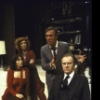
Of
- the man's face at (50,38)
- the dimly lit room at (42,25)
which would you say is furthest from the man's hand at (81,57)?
the man's face at (50,38)

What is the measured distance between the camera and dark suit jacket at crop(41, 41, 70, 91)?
2.45 metres

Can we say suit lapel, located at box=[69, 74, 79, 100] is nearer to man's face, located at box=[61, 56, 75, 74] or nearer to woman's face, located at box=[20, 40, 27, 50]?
man's face, located at box=[61, 56, 75, 74]

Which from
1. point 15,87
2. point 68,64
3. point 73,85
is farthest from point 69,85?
point 15,87

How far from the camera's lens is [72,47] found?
7.95ft

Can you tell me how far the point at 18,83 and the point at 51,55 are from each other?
1.57ft

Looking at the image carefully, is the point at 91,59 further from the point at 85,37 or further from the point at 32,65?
the point at 32,65

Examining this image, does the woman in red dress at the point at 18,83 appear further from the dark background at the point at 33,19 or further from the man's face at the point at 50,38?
the man's face at the point at 50,38

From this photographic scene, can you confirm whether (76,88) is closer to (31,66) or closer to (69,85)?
(69,85)

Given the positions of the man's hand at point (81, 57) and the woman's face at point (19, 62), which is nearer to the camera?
the man's hand at point (81, 57)

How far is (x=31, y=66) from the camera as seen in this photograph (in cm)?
252

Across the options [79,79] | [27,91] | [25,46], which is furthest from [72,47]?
[27,91]

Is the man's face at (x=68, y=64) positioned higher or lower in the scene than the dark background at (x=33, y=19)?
lower

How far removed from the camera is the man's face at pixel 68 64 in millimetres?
2400

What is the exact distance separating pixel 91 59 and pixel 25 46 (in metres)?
0.72
